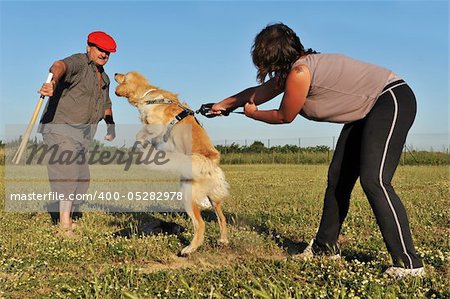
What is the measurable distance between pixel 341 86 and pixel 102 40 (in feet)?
12.2

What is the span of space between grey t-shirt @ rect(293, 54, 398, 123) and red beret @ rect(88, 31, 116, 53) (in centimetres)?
339

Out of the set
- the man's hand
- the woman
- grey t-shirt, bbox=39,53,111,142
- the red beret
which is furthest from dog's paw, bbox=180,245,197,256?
the red beret

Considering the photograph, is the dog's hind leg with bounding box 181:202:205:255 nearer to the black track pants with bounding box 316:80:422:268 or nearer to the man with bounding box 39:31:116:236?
the black track pants with bounding box 316:80:422:268

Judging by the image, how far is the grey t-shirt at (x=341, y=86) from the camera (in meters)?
3.85

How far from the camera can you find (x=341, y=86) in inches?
153

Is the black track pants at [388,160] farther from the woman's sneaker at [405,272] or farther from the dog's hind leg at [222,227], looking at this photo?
the dog's hind leg at [222,227]

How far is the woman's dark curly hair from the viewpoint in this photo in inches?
150

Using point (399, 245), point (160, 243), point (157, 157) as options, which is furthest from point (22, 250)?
point (399, 245)

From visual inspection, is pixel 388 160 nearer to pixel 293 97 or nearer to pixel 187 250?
pixel 293 97

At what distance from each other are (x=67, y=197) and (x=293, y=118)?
3731 millimetres

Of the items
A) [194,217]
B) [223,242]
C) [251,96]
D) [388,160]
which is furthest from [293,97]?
[223,242]

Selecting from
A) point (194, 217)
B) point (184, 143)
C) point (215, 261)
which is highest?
point (184, 143)

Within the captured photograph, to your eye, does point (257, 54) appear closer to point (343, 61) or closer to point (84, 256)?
point (343, 61)

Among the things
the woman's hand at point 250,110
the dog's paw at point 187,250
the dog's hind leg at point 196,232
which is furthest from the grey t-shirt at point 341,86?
the dog's paw at point 187,250
